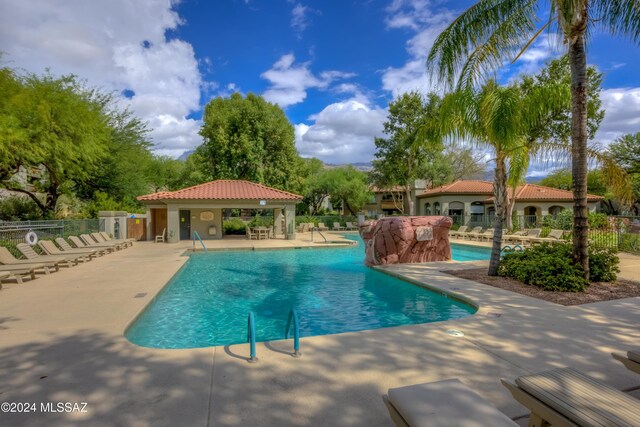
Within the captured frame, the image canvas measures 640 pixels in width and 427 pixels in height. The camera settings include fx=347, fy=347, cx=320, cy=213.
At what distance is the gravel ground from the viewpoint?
7.17 metres

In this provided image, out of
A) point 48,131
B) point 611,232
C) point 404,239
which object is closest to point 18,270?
point 404,239

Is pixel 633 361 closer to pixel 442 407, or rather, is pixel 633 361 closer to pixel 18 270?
pixel 442 407

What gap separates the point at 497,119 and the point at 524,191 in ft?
→ 83.7

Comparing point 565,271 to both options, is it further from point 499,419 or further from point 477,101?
point 499,419

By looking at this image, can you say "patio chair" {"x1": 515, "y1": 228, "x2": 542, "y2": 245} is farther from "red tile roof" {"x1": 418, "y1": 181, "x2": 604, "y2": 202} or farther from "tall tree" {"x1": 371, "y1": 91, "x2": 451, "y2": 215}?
"tall tree" {"x1": 371, "y1": 91, "x2": 451, "y2": 215}

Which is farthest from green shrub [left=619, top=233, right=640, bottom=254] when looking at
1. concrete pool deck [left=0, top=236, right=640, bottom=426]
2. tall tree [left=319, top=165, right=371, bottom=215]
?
tall tree [left=319, top=165, right=371, bottom=215]

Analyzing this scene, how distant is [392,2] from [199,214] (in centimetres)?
1794

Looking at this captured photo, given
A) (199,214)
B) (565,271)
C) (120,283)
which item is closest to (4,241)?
(120,283)

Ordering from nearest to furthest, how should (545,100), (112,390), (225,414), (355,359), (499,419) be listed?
(499,419)
(225,414)
(112,390)
(355,359)
(545,100)

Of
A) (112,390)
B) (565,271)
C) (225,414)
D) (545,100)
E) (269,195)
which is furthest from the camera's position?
(269,195)

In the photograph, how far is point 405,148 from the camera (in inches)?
1284

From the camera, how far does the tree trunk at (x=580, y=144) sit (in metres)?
7.86

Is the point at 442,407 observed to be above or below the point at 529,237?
below

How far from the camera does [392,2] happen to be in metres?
13.0
